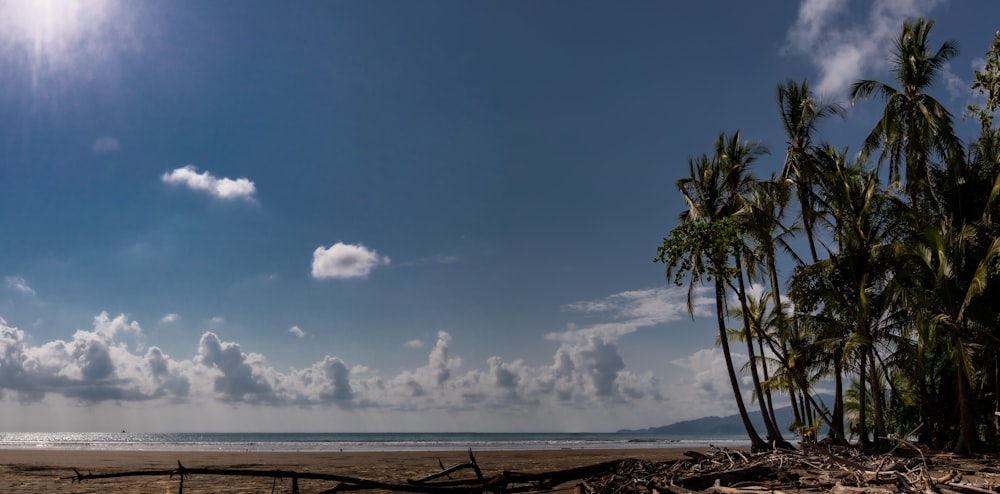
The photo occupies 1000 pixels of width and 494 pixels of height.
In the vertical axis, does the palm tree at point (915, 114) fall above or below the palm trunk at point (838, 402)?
above

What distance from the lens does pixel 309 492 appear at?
11.9 m

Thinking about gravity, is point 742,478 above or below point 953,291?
below

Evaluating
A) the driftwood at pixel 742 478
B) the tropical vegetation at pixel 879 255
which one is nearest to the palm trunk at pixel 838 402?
the tropical vegetation at pixel 879 255

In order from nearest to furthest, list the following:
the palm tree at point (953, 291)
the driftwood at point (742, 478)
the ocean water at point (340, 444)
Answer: the driftwood at point (742, 478)
the palm tree at point (953, 291)
the ocean water at point (340, 444)

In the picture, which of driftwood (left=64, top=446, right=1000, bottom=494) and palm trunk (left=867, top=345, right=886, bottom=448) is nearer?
driftwood (left=64, top=446, right=1000, bottom=494)

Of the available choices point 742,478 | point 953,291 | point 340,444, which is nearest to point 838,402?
point 953,291

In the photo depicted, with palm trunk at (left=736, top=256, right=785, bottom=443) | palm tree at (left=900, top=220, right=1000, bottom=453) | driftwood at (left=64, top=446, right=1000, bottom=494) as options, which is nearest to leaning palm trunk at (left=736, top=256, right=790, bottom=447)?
palm trunk at (left=736, top=256, right=785, bottom=443)

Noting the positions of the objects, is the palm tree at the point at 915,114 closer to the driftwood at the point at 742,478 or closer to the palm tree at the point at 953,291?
the palm tree at the point at 953,291

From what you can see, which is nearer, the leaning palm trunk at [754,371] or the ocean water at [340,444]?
the leaning palm trunk at [754,371]

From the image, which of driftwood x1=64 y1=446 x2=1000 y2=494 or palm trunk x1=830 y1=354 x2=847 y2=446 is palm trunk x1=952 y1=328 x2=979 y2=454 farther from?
driftwood x1=64 y1=446 x2=1000 y2=494

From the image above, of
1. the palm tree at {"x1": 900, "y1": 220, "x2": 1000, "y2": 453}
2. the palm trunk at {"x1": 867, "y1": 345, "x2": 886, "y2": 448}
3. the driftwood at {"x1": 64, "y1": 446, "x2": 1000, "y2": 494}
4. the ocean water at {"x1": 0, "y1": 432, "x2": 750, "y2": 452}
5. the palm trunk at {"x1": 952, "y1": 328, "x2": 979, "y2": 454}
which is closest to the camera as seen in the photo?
the driftwood at {"x1": 64, "y1": 446, "x2": 1000, "y2": 494}

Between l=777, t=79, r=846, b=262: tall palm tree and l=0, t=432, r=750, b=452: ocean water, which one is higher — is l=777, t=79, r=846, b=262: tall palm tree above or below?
above

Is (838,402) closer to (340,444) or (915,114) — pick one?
(915,114)

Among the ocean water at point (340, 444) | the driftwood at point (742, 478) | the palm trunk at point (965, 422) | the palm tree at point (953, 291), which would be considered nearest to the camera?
the driftwood at point (742, 478)
